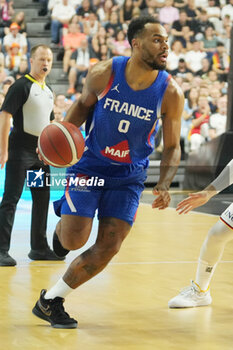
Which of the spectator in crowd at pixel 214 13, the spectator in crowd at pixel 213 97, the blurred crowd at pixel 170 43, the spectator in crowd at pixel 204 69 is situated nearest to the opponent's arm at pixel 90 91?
the blurred crowd at pixel 170 43

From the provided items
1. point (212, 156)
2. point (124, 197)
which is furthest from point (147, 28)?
point (212, 156)

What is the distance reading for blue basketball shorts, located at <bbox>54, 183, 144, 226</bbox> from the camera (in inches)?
170

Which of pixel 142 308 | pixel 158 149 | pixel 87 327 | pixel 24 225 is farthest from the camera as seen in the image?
pixel 158 149

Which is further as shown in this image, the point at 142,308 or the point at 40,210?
the point at 40,210

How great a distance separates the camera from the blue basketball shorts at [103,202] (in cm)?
432

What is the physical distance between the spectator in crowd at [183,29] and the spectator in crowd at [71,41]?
2.34m

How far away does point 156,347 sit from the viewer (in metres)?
3.90

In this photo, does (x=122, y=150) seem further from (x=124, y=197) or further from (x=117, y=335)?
(x=117, y=335)

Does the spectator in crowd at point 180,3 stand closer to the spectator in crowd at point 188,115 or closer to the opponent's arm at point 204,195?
the spectator in crowd at point 188,115

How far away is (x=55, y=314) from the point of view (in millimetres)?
4301

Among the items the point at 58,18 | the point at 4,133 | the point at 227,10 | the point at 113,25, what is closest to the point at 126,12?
the point at 113,25

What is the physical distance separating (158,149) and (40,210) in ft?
25.5

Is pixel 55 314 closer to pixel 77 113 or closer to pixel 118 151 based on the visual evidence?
pixel 118 151

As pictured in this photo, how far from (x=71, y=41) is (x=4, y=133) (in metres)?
10.4
